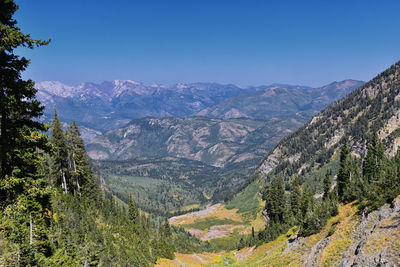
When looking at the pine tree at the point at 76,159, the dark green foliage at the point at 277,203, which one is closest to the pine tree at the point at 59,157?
the pine tree at the point at 76,159

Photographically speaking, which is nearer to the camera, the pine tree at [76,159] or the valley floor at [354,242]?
the valley floor at [354,242]

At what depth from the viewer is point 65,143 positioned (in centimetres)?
6988

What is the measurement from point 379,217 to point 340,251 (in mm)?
7197

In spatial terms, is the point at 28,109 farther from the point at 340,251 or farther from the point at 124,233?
the point at 124,233

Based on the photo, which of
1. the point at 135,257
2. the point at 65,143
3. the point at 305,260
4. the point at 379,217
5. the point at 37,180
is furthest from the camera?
the point at 65,143

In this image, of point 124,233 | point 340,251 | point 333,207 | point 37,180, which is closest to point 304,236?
point 333,207

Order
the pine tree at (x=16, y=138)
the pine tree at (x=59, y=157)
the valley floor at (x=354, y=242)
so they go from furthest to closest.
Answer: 1. the pine tree at (x=59, y=157)
2. the valley floor at (x=354, y=242)
3. the pine tree at (x=16, y=138)

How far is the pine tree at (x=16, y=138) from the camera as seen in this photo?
18.6 m

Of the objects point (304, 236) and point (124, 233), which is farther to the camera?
point (124, 233)

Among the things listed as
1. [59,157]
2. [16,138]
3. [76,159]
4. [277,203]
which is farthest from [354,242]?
[277,203]

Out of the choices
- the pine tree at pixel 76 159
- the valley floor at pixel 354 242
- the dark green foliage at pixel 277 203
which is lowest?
→ the dark green foliage at pixel 277 203

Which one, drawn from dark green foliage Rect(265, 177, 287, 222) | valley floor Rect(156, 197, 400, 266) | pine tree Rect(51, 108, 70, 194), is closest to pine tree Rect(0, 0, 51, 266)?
valley floor Rect(156, 197, 400, 266)

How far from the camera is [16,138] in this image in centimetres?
1959

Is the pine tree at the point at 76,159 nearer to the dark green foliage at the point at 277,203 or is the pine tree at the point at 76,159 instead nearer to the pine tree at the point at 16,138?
the pine tree at the point at 16,138
